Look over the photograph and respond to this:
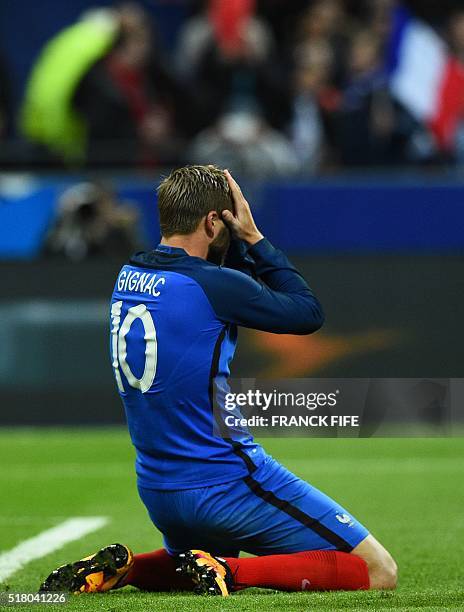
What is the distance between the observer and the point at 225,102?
16.2 metres

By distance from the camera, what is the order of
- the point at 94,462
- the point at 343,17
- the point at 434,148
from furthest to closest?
1. the point at 343,17
2. the point at 434,148
3. the point at 94,462

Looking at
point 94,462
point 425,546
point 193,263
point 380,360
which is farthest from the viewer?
point 380,360

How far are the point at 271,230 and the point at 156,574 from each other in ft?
28.1

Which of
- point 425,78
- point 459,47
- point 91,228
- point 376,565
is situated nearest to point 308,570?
point 376,565

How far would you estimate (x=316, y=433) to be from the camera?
5754mm

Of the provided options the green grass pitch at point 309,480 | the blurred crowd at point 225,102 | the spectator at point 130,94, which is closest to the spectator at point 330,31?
the blurred crowd at point 225,102

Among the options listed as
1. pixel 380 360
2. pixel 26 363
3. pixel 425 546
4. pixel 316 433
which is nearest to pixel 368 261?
pixel 380 360

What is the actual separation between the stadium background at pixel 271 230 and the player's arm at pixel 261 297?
2561mm

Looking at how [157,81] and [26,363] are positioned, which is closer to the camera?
[26,363]

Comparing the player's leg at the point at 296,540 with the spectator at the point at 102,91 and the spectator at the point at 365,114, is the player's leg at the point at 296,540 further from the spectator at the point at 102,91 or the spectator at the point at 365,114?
the spectator at the point at 102,91

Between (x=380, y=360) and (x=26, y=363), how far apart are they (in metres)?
3.00

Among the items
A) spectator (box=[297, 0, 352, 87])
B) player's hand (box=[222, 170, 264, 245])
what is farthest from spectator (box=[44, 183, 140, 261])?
player's hand (box=[222, 170, 264, 245])

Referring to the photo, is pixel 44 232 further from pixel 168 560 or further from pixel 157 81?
pixel 168 560

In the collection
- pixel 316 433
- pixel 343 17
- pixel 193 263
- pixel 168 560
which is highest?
pixel 343 17
